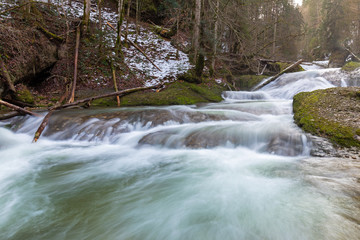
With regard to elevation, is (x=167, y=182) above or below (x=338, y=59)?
below

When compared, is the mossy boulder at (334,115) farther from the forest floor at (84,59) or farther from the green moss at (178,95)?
the forest floor at (84,59)

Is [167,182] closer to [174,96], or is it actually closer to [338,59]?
[174,96]

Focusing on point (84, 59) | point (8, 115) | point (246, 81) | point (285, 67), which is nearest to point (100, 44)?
point (84, 59)

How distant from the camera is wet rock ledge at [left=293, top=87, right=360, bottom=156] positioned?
3.49 m

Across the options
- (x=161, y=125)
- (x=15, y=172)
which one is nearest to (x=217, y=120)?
(x=161, y=125)

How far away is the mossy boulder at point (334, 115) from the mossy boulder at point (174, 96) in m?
4.69

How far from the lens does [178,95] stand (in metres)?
8.70

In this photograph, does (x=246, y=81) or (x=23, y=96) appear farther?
(x=246, y=81)

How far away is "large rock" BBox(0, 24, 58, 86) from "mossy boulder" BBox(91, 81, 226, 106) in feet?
8.65

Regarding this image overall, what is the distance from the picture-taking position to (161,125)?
555cm

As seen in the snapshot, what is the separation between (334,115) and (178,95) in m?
5.71

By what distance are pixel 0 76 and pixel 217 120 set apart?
6966mm

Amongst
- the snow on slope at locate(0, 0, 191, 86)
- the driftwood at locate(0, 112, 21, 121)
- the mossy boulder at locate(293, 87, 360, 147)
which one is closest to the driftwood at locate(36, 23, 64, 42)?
the snow on slope at locate(0, 0, 191, 86)

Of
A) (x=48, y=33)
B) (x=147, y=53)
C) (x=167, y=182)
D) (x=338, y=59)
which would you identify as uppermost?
(x=48, y=33)
